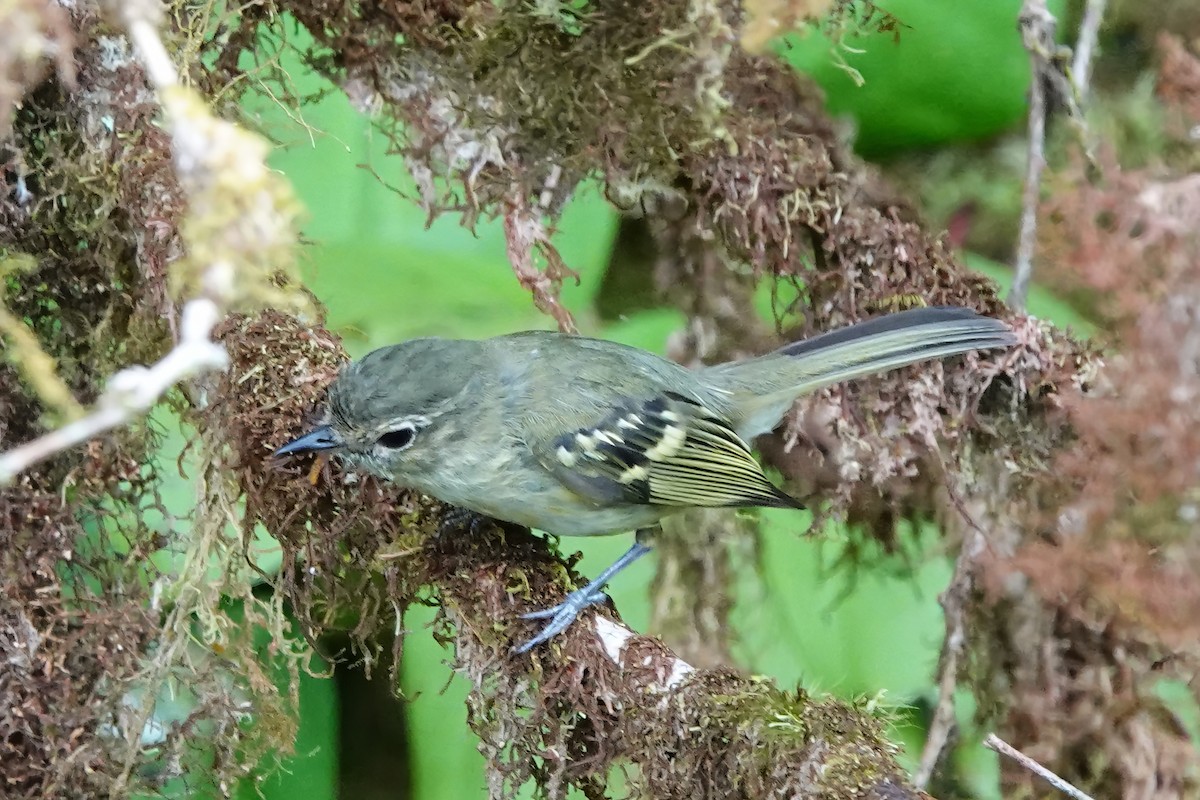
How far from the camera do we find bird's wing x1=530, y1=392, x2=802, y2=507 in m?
1.89

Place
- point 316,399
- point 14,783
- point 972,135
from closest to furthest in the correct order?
1. point 14,783
2. point 316,399
3. point 972,135

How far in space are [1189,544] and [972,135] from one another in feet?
4.43

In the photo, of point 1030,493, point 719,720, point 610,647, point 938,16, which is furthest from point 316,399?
point 938,16

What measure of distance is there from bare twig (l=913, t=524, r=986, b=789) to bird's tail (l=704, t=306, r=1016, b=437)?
39cm

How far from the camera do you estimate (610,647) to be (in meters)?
1.54

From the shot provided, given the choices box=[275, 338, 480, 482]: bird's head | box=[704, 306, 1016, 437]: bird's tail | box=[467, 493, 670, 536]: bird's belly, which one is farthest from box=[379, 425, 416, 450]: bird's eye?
box=[704, 306, 1016, 437]: bird's tail

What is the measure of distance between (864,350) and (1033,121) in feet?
2.20

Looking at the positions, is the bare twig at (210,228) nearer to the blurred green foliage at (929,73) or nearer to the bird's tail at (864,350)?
the bird's tail at (864,350)

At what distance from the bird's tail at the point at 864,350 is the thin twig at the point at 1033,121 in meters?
0.22

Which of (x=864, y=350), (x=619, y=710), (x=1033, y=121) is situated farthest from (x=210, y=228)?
(x=1033, y=121)

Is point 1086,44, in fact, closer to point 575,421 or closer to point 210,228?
point 575,421

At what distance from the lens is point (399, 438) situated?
1759 mm

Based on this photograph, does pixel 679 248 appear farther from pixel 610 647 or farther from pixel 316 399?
pixel 610 647

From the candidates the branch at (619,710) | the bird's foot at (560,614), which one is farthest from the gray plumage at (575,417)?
the bird's foot at (560,614)
